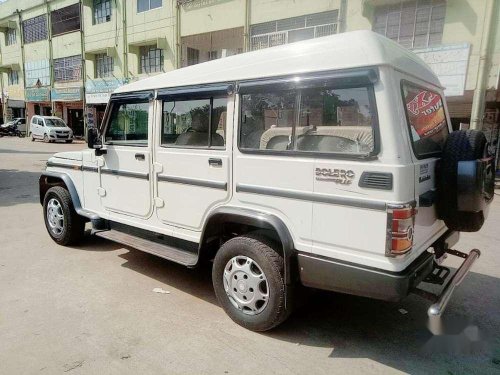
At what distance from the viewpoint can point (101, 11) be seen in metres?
24.2

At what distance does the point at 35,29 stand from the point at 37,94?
18.3ft

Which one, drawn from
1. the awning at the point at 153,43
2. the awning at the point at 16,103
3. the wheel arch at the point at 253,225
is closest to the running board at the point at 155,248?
the wheel arch at the point at 253,225

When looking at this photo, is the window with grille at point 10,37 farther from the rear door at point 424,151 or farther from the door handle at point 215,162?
the rear door at point 424,151

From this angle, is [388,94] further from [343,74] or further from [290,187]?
[290,187]

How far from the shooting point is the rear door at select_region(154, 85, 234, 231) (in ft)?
10.5

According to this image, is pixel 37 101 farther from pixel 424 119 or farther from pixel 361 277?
pixel 361 277

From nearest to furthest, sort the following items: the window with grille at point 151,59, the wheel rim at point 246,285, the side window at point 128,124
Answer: the wheel rim at point 246,285
the side window at point 128,124
the window with grille at point 151,59

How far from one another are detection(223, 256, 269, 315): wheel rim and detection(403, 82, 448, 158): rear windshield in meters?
1.57

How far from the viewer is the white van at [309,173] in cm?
239

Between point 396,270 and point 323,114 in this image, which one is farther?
point 323,114

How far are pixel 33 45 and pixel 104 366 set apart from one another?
1422 inches

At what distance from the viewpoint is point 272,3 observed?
15.5 m

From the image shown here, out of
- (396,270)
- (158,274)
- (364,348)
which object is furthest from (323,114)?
A: (158,274)

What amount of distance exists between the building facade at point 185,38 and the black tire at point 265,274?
7.11ft
